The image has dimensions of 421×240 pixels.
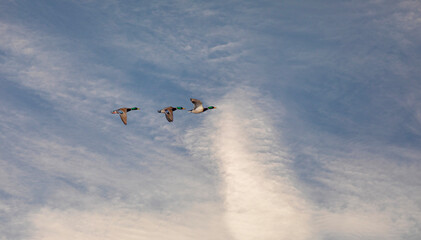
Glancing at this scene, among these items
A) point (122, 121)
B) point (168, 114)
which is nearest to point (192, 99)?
point (168, 114)

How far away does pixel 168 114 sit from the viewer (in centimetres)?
19962

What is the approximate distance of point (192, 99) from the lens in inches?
7648

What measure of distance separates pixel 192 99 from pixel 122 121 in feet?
103

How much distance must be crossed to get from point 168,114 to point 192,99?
13.3m

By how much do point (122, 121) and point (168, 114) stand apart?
64.4ft

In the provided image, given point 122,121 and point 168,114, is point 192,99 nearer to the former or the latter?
point 168,114

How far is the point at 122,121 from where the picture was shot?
197 metres
